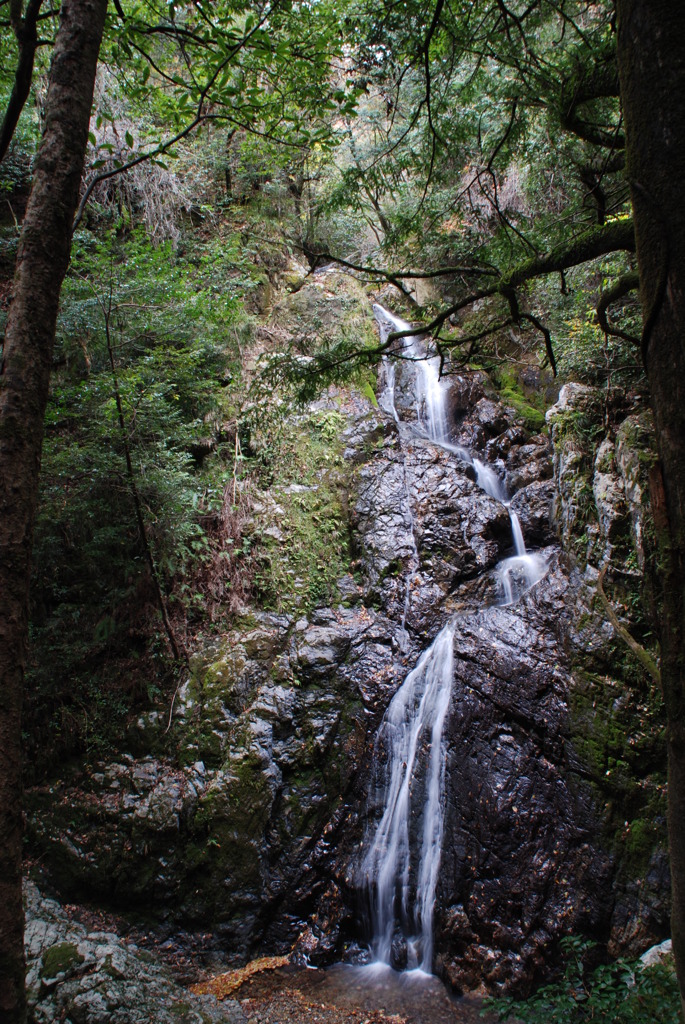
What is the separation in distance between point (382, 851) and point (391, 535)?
12.7ft

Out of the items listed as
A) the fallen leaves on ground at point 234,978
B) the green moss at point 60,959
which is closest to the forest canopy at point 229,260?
the green moss at point 60,959

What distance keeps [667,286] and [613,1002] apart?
4.14 m

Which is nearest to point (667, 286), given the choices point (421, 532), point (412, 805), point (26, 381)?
point (26, 381)

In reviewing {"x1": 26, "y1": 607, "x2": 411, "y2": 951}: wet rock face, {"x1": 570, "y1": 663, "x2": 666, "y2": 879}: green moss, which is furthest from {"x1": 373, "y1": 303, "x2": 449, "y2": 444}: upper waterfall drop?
{"x1": 570, "y1": 663, "x2": 666, "y2": 879}: green moss

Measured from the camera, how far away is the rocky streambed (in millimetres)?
4672

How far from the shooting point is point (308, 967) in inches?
187

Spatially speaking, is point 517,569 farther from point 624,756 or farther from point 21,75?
point 21,75

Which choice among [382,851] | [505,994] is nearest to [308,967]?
[382,851]

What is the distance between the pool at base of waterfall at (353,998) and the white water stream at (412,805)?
0.25 meters

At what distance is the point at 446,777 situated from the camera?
5.39 m

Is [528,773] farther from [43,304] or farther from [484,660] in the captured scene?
[43,304]

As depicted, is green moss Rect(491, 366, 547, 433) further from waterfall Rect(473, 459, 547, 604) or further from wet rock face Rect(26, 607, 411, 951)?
wet rock face Rect(26, 607, 411, 951)

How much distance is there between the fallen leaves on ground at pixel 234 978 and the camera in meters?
4.34

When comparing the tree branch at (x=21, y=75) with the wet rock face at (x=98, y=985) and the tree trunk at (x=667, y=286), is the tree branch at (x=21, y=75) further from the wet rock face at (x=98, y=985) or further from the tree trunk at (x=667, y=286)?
the wet rock face at (x=98, y=985)
